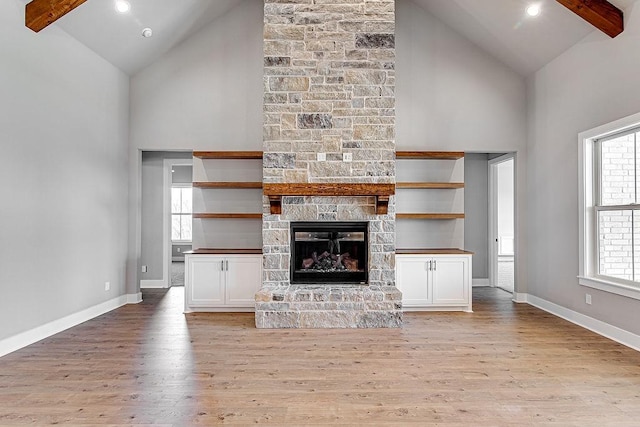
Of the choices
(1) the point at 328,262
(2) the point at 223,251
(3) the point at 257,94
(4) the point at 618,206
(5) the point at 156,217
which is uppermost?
(3) the point at 257,94

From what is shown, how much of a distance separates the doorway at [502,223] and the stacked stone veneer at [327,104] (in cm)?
264

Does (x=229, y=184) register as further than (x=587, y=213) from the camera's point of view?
Yes

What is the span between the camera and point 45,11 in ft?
12.8

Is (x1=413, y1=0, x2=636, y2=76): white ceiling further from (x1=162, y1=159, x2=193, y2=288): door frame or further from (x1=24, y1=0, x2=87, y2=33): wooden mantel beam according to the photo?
(x1=162, y1=159, x2=193, y2=288): door frame

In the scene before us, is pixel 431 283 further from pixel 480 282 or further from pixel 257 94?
pixel 257 94

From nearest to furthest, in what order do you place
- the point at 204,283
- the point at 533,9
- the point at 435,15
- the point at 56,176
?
the point at 56,176 → the point at 533,9 → the point at 204,283 → the point at 435,15

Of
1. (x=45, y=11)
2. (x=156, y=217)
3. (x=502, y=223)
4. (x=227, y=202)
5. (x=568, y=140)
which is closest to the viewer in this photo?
(x=45, y=11)

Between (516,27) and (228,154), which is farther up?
(516,27)

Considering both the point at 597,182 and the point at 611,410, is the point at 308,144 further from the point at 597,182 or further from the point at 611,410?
the point at 611,410

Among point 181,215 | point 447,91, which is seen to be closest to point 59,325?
point 447,91

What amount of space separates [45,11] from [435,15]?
194 inches

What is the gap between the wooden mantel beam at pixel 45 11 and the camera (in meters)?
3.86

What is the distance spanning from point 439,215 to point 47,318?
5014 mm

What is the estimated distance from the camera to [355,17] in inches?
193
